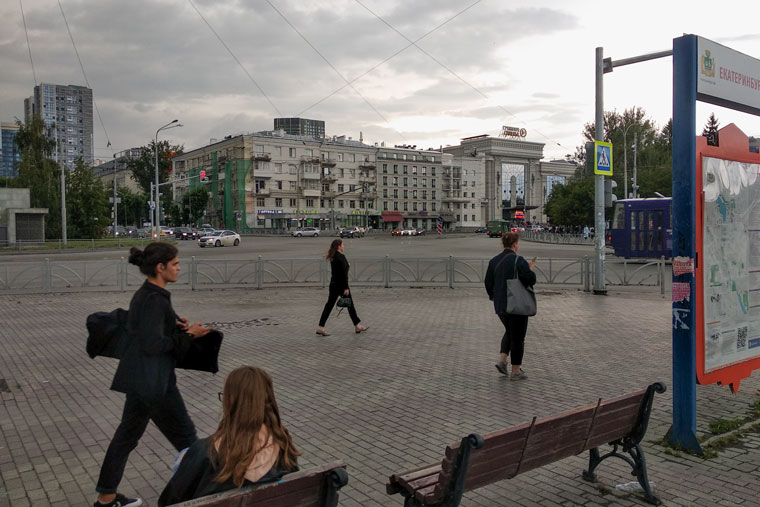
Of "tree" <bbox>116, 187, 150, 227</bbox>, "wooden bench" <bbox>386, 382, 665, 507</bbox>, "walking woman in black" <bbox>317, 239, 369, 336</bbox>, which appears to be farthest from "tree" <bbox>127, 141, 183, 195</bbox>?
"wooden bench" <bbox>386, 382, 665, 507</bbox>

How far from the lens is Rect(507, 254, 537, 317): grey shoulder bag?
7.00 m

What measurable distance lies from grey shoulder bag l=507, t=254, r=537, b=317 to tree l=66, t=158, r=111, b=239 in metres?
54.3

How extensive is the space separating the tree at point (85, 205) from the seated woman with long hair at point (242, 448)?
57.1 metres

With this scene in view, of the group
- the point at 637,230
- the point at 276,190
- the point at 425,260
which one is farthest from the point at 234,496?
the point at 276,190

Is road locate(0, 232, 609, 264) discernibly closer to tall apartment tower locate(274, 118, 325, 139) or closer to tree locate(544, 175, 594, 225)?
tree locate(544, 175, 594, 225)

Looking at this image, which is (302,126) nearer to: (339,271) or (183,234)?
(183,234)

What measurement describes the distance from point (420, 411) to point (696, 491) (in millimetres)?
2610

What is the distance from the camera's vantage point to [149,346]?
3.58 m

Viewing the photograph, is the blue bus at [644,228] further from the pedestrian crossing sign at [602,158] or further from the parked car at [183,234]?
the parked car at [183,234]

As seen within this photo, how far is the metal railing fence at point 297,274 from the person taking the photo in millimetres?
17578

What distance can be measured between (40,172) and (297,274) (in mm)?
44398

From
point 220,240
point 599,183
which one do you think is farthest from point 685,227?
point 220,240

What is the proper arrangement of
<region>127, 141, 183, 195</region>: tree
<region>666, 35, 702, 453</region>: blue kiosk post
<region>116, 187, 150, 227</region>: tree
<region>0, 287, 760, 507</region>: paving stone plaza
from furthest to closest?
<region>116, 187, 150, 227</region>: tree, <region>127, 141, 183, 195</region>: tree, <region>666, 35, 702, 453</region>: blue kiosk post, <region>0, 287, 760, 507</region>: paving stone plaza

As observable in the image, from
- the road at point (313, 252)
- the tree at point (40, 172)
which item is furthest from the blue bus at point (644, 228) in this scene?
the tree at point (40, 172)
